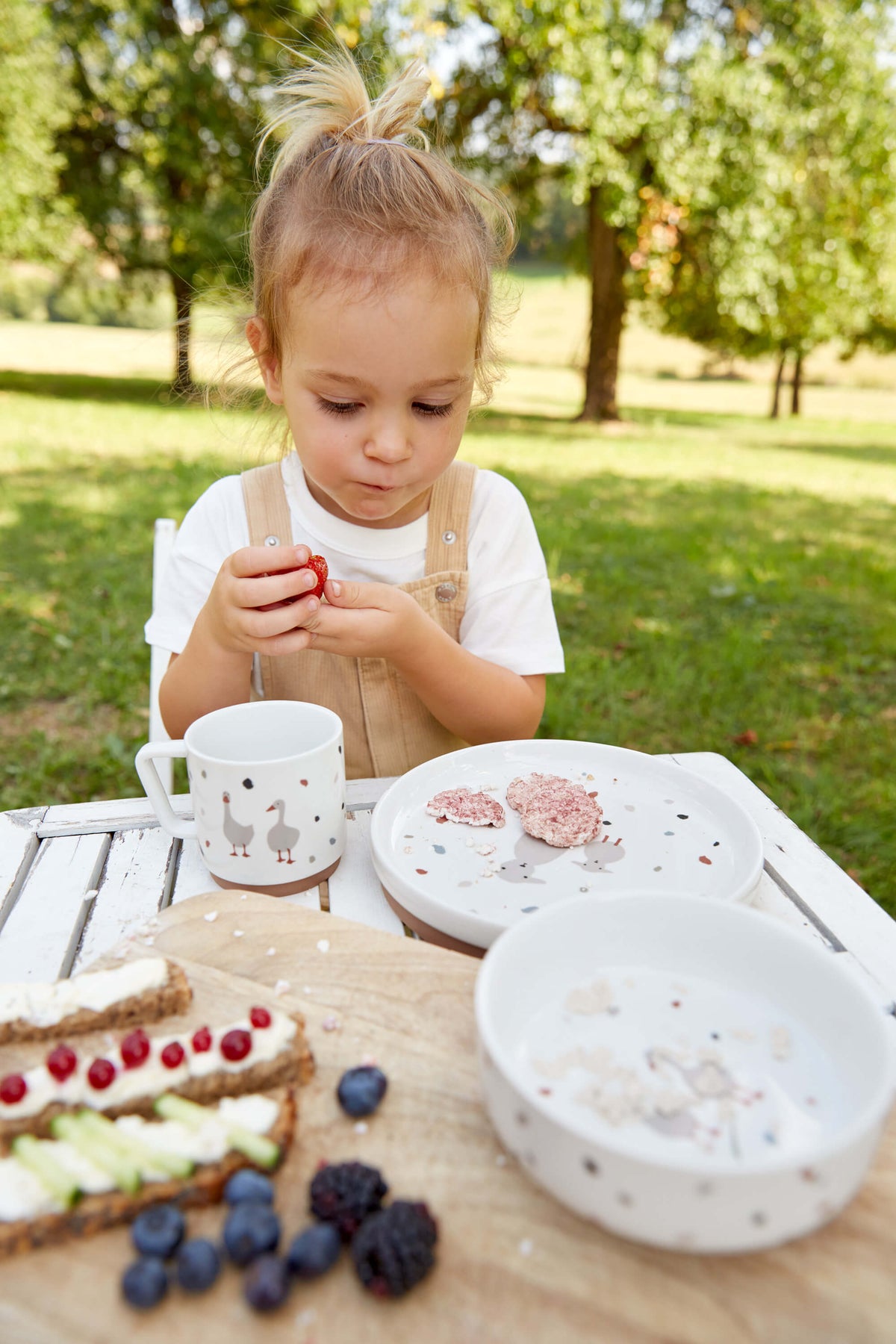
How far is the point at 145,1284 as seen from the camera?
A: 0.61 meters

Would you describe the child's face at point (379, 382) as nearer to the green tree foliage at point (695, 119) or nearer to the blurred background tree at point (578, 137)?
the blurred background tree at point (578, 137)

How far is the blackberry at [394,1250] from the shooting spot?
2.00ft

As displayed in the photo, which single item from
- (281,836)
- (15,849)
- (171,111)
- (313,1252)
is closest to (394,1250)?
(313,1252)

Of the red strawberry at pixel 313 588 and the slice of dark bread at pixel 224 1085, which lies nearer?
the slice of dark bread at pixel 224 1085

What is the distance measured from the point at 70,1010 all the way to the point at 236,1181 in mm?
245

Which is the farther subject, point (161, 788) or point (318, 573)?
point (318, 573)

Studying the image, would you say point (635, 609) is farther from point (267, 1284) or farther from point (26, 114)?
point (26, 114)

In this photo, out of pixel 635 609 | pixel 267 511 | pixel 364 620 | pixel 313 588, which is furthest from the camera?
pixel 635 609

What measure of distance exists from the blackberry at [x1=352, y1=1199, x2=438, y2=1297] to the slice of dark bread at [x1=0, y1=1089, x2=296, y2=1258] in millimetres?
111

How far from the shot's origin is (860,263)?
13.3 meters

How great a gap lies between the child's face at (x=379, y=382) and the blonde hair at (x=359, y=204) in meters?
0.05

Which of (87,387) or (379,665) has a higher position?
(379,665)

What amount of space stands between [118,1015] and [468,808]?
0.51m

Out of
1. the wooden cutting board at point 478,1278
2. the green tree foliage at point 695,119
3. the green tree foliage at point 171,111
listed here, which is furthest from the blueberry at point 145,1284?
the green tree foliage at point 171,111
